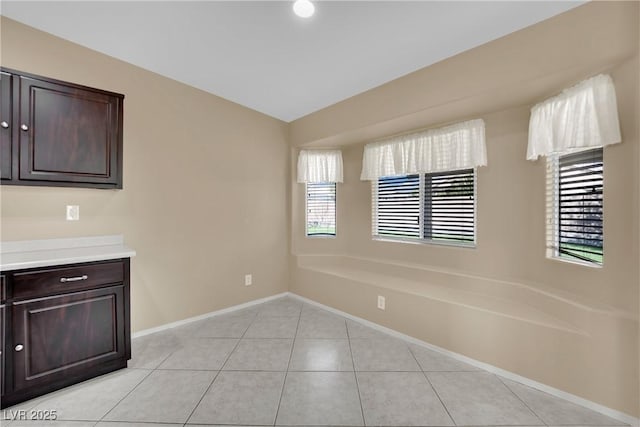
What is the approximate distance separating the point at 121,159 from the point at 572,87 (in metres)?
3.55

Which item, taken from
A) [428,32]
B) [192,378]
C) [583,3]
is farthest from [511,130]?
[192,378]

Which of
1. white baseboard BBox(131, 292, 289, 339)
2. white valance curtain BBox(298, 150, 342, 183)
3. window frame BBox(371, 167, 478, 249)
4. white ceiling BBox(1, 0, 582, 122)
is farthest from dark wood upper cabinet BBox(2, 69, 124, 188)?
window frame BBox(371, 167, 478, 249)

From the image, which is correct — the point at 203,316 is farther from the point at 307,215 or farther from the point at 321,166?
the point at 321,166

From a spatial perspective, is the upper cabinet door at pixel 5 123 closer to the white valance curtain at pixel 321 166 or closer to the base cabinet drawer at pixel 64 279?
the base cabinet drawer at pixel 64 279

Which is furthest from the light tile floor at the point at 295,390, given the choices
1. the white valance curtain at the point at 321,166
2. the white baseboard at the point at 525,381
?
the white valance curtain at the point at 321,166

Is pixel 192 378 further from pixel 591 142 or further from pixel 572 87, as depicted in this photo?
pixel 572 87

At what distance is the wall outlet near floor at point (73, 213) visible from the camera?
211 centimetres

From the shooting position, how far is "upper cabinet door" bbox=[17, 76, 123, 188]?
1.77 meters

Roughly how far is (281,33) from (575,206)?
2.66 meters

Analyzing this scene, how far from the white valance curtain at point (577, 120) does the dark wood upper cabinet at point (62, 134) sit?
3.43 m

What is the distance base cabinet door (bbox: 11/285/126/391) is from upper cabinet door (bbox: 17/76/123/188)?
885mm

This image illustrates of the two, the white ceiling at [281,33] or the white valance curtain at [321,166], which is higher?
the white ceiling at [281,33]

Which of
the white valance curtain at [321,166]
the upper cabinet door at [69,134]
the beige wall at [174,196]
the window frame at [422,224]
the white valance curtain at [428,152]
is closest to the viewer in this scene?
the upper cabinet door at [69,134]

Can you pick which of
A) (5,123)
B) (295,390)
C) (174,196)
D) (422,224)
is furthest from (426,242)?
(5,123)
